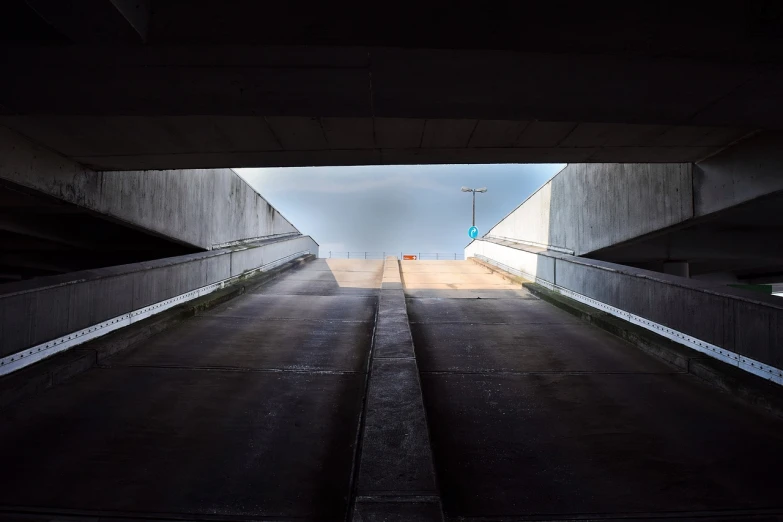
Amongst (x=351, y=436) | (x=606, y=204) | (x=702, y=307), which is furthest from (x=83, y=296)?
(x=606, y=204)

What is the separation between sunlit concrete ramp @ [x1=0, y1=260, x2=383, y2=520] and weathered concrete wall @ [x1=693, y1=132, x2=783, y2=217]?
6.69 m

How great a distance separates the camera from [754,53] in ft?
13.6

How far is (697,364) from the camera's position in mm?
5484

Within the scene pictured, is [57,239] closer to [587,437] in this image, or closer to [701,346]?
[587,437]

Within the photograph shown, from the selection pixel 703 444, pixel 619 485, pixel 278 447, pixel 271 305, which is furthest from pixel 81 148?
pixel 703 444

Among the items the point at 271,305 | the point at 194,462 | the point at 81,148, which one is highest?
the point at 81,148

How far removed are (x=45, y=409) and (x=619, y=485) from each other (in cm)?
507

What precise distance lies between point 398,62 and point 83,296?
196 inches

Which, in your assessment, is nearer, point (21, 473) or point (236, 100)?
point (21, 473)

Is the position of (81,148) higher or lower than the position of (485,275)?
higher

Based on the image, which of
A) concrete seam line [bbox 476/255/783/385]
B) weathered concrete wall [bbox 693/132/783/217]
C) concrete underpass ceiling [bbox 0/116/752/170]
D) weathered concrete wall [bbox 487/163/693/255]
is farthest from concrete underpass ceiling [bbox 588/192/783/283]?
concrete seam line [bbox 476/255/783/385]

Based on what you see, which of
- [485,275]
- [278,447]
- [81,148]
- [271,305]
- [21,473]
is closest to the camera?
[21,473]

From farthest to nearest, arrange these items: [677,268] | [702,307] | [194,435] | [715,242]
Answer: [677,268] → [715,242] → [702,307] → [194,435]

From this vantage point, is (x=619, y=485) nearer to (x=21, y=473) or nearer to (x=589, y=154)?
(x=21, y=473)
